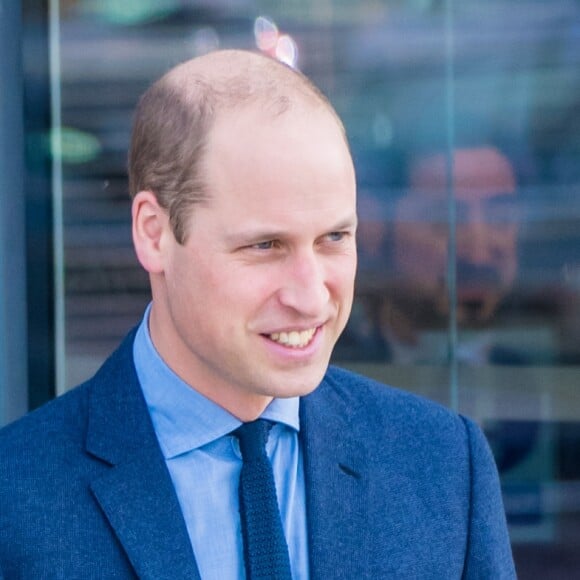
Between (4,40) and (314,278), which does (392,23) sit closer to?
(4,40)

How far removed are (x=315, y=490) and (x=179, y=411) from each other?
0.78 ft

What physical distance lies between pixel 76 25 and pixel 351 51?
3.13ft

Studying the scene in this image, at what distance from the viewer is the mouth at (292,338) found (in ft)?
5.06

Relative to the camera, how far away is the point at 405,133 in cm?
389

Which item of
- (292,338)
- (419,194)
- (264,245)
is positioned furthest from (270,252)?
(419,194)

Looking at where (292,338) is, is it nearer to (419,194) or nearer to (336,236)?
(336,236)

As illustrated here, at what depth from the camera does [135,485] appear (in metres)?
1.61

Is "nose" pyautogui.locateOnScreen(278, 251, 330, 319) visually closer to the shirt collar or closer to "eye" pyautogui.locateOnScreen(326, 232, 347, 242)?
"eye" pyautogui.locateOnScreen(326, 232, 347, 242)

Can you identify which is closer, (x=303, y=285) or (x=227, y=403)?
(x=303, y=285)

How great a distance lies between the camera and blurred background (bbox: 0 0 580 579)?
12.6 feet

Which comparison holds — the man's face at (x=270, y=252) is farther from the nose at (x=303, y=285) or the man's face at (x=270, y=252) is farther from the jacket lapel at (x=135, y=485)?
the jacket lapel at (x=135, y=485)

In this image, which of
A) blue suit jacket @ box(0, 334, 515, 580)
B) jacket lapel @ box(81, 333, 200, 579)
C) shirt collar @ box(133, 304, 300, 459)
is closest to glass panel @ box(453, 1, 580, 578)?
blue suit jacket @ box(0, 334, 515, 580)

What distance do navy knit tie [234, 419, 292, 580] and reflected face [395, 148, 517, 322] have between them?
2.30 m

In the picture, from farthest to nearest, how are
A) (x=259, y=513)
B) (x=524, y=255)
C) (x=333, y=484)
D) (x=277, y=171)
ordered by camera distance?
(x=524, y=255)
(x=333, y=484)
(x=259, y=513)
(x=277, y=171)
